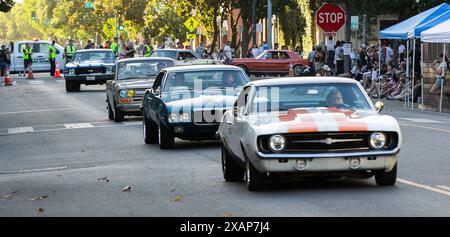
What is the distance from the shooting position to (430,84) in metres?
32.6

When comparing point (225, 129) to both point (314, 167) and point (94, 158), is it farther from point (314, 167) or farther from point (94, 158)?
point (94, 158)

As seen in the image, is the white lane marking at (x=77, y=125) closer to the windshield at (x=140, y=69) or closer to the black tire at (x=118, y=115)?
the black tire at (x=118, y=115)

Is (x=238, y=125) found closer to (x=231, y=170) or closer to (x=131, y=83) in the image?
(x=231, y=170)

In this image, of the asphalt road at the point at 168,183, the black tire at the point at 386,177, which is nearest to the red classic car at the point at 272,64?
the asphalt road at the point at 168,183

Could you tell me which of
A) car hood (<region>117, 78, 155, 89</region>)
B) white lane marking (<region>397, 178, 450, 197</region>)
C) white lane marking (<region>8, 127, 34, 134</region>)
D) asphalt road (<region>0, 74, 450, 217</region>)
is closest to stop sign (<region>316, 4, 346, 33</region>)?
car hood (<region>117, 78, 155, 89</region>)

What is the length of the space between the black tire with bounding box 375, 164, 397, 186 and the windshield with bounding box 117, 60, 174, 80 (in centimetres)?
1478

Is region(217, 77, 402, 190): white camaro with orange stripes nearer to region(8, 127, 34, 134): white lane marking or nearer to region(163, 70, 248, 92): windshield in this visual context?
region(163, 70, 248, 92): windshield

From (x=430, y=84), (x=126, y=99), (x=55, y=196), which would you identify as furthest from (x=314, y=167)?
(x=430, y=84)

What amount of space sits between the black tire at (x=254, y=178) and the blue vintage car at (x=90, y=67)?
3040 centimetres

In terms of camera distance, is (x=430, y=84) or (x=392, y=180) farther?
(x=430, y=84)

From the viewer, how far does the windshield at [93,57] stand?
4359 centimetres
